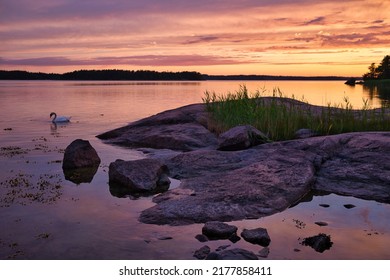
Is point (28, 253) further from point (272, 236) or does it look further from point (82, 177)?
point (82, 177)

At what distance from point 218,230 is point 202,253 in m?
0.64

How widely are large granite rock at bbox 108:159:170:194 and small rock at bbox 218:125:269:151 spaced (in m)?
2.59

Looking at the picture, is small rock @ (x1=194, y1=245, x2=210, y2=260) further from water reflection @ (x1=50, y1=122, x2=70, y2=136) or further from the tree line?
the tree line

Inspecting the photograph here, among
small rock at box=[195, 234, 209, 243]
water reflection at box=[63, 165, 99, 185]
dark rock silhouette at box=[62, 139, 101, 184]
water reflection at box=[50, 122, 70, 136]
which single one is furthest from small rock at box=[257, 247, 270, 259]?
water reflection at box=[50, 122, 70, 136]

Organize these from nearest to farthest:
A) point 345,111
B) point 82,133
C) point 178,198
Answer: point 178,198 → point 345,111 → point 82,133

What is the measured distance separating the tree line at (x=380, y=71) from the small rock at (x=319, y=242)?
100742 millimetres

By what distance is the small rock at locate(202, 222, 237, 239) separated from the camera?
19.6ft

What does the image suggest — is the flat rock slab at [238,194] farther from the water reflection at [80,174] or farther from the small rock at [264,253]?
the water reflection at [80,174]

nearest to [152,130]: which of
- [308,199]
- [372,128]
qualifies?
[372,128]

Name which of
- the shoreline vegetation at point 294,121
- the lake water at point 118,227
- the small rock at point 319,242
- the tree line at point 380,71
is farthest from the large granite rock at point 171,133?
the tree line at point 380,71

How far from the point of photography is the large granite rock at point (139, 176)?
8.71 m
